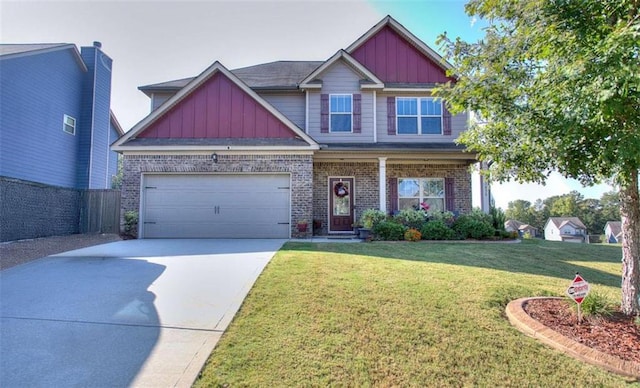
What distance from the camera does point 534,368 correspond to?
317cm

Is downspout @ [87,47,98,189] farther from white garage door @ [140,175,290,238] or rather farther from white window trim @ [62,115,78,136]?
white garage door @ [140,175,290,238]

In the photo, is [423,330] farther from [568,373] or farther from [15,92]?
[15,92]

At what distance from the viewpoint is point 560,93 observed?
357cm

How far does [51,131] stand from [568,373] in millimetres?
18697

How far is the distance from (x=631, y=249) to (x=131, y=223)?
12.4m

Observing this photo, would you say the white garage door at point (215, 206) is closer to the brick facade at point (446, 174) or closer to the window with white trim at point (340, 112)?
the window with white trim at point (340, 112)

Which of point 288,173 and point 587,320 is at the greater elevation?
point 288,173

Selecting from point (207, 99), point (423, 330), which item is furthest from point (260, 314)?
point (207, 99)

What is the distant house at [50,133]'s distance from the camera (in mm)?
10914

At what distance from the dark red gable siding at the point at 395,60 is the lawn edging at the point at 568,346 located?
11448 millimetres

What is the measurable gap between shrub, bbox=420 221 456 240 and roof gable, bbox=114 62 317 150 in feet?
17.6

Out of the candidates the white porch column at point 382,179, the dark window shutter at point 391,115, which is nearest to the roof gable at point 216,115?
the white porch column at point 382,179

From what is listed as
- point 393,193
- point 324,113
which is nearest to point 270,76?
point 324,113

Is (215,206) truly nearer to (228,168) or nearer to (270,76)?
(228,168)
